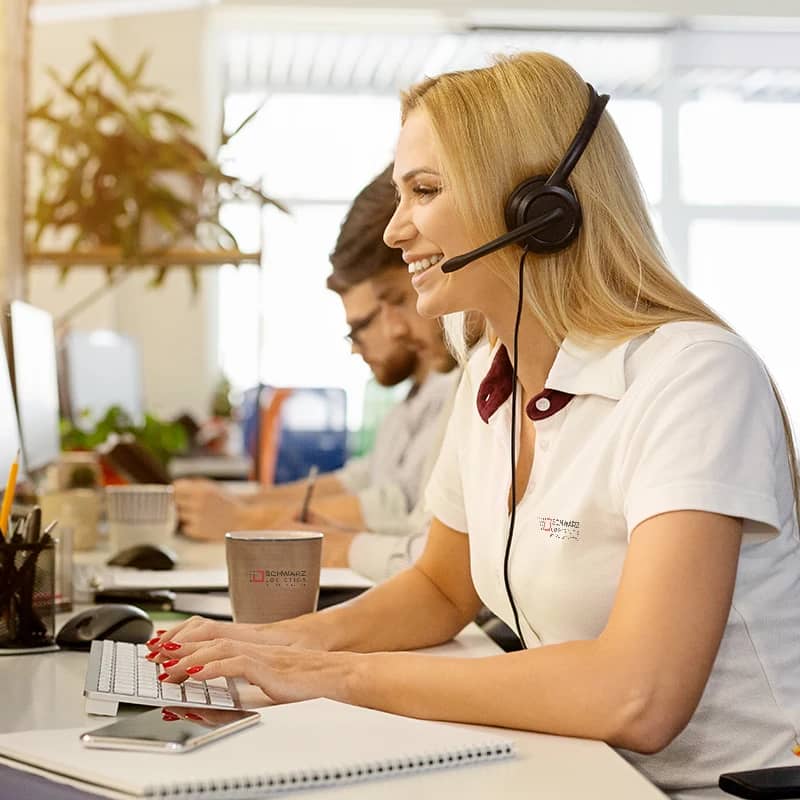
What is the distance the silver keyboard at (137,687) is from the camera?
98 centimetres

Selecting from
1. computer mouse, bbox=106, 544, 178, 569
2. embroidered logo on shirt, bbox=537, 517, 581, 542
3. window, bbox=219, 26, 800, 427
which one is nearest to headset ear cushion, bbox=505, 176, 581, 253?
embroidered logo on shirt, bbox=537, 517, 581, 542

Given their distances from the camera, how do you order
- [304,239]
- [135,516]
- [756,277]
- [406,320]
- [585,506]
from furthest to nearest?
[304,239]
[756,277]
[406,320]
[135,516]
[585,506]

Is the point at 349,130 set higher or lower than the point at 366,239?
higher

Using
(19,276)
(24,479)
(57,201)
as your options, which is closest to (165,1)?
(57,201)

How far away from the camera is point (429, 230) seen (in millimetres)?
1265

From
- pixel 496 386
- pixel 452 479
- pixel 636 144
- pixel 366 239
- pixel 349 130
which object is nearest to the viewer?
pixel 496 386

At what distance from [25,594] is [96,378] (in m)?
2.84

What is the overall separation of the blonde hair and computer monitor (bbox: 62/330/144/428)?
209 centimetres

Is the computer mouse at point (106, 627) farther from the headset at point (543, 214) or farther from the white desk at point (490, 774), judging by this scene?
the headset at point (543, 214)

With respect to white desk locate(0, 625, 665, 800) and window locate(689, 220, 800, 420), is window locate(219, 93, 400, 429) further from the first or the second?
white desk locate(0, 625, 665, 800)

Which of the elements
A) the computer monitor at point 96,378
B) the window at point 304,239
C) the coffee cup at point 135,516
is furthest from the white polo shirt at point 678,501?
the window at point 304,239

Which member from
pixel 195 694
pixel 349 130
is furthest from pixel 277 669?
pixel 349 130

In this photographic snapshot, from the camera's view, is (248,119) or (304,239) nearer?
(248,119)

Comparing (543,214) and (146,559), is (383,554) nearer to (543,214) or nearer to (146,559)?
(146,559)
